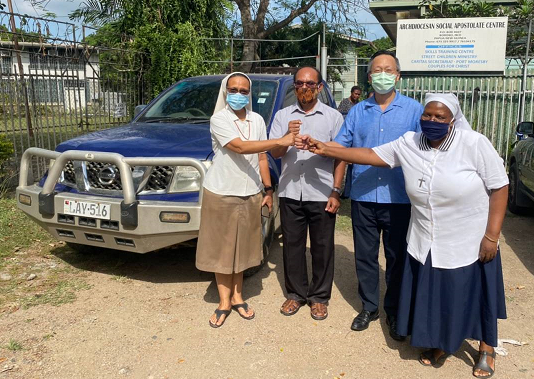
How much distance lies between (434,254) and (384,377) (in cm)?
79

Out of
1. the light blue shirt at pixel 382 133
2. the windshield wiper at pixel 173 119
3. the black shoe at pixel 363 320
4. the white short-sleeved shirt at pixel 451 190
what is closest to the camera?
the white short-sleeved shirt at pixel 451 190

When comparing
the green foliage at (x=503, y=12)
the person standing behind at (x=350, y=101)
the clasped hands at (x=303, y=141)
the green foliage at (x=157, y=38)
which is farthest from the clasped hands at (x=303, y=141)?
the green foliage at (x=503, y=12)

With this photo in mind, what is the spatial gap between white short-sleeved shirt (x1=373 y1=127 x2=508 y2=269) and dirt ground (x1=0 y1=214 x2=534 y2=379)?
2.60ft

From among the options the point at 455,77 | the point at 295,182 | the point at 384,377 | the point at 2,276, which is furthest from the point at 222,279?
the point at 455,77

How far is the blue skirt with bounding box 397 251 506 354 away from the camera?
115 inches

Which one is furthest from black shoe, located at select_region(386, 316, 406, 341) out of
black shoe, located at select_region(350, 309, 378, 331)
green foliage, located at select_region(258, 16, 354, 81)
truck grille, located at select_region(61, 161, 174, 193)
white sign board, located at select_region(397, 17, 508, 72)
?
green foliage, located at select_region(258, 16, 354, 81)

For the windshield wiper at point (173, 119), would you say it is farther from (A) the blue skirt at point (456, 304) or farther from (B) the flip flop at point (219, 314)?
(A) the blue skirt at point (456, 304)

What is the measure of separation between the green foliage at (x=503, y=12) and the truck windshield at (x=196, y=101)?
7.90 m

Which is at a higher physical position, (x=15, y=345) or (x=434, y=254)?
(x=434, y=254)

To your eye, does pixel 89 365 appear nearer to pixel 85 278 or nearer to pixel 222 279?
pixel 222 279

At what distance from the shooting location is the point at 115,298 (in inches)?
159

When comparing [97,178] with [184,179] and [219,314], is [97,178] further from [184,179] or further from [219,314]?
[219,314]

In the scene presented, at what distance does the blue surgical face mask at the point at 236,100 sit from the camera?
3432 millimetres

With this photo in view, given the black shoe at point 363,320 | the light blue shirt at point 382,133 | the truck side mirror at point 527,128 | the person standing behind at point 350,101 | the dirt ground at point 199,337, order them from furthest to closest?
the person standing behind at point 350,101 < the truck side mirror at point 527,128 < the black shoe at point 363,320 < the light blue shirt at point 382,133 < the dirt ground at point 199,337
